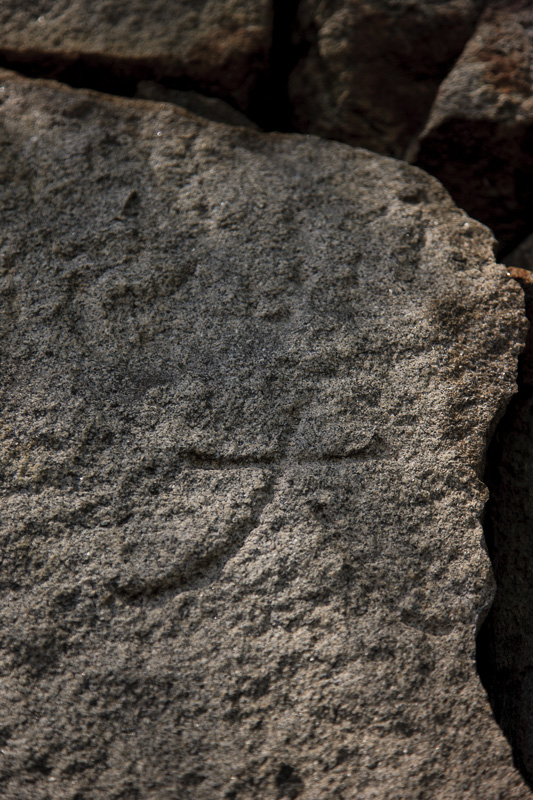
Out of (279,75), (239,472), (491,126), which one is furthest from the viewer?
(279,75)

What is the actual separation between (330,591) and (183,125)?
76cm

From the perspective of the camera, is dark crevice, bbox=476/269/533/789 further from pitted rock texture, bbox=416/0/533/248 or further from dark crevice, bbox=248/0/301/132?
dark crevice, bbox=248/0/301/132

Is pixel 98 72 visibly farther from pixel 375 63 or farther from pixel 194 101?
pixel 375 63

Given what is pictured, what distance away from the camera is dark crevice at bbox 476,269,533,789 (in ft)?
2.62

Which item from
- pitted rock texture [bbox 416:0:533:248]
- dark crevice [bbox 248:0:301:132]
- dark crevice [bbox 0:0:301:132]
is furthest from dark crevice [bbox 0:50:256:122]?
pitted rock texture [bbox 416:0:533:248]

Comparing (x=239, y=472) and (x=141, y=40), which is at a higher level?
(x=141, y=40)

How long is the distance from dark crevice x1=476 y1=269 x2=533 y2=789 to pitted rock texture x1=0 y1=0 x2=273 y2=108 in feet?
2.18

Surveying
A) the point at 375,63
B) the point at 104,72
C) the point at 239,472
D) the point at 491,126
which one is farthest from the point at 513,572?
the point at 104,72

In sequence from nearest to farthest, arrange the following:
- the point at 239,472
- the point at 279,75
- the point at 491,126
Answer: the point at 239,472, the point at 491,126, the point at 279,75

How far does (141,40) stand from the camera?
1166 mm

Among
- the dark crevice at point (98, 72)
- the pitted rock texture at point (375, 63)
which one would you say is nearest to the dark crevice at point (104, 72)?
the dark crevice at point (98, 72)

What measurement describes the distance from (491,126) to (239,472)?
82 cm

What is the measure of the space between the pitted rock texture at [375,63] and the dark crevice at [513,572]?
47 cm

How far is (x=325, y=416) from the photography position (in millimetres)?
803
